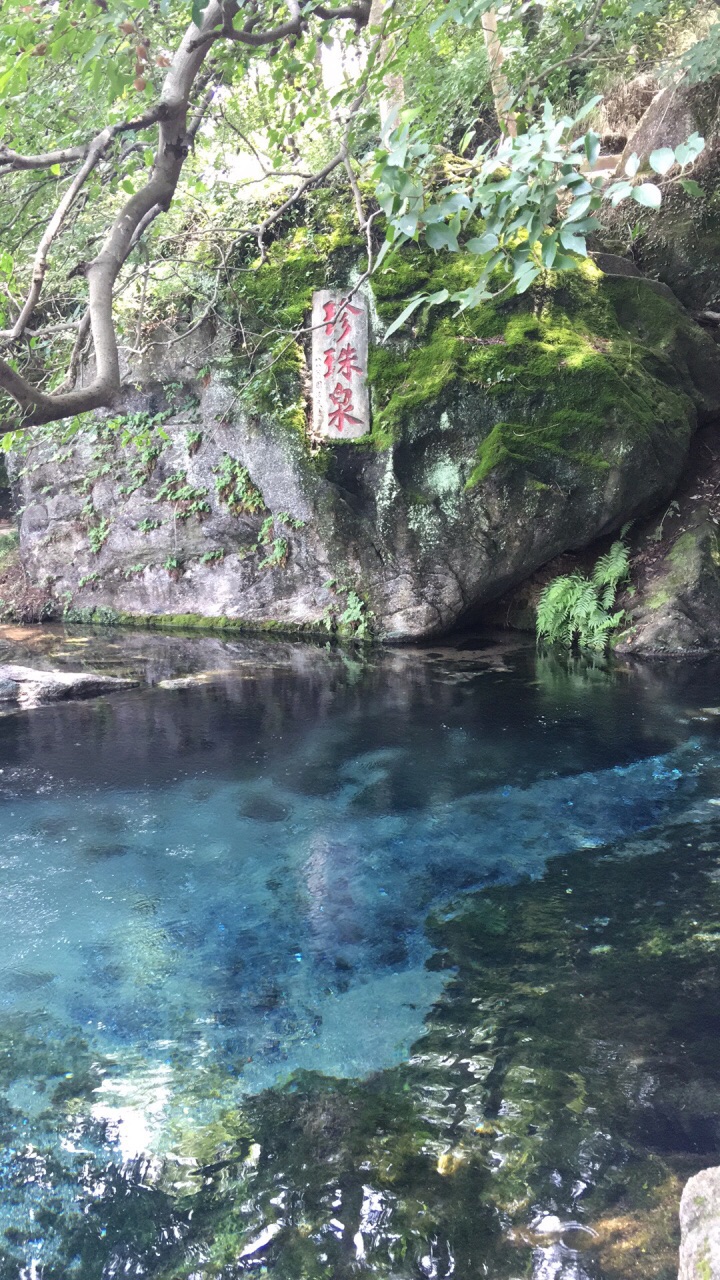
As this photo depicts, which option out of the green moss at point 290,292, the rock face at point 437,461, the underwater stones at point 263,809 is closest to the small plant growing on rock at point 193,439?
the rock face at point 437,461

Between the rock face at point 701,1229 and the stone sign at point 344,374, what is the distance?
930cm

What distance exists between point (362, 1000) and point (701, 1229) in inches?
74.2

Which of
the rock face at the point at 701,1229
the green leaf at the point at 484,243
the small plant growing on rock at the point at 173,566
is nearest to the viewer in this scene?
the rock face at the point at 701,1229

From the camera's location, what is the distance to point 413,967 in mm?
3781

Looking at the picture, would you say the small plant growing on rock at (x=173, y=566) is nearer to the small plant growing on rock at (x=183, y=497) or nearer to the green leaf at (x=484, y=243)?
the small plant growing on rock at (x=183, y=497)

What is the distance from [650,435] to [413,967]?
797 centimetres

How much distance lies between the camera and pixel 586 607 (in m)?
9.85

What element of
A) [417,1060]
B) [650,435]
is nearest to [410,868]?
[417,1060]

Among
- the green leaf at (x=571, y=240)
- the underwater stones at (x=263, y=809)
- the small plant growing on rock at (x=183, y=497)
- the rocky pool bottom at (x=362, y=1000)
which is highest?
the small plant growing on rock at (x=183, y=497)

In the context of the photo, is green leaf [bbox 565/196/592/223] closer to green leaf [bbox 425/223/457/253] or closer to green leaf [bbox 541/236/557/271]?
green leaf [bbox 541/236/557/271]

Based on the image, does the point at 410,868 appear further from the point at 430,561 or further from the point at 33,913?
the point at 430,561

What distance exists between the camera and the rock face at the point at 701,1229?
1.77 metres

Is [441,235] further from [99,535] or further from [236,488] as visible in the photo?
[99,535]

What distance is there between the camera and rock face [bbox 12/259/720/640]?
9.87 metres
